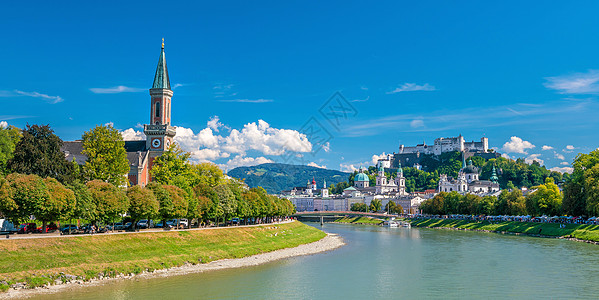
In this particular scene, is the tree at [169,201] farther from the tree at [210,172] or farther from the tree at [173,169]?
the tree at [210,172]

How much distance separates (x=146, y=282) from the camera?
3866 cm

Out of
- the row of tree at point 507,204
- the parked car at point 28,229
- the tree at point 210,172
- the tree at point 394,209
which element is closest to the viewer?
the parked car at point 28,229

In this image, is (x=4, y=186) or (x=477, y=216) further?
(x=477, y=216)

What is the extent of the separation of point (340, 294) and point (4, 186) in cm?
2577

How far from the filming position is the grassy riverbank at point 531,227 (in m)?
78.1

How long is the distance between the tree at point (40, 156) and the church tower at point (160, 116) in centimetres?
2830

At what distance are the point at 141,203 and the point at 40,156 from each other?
39.2 ft

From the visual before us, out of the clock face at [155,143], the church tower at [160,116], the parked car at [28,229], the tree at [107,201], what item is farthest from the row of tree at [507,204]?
the parked car at [28,229]

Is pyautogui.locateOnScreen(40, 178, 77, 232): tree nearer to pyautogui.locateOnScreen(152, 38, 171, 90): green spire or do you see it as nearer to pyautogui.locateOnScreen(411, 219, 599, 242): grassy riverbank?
pyautogui.locateOnScreen(152, 38, 171, 90): green spire

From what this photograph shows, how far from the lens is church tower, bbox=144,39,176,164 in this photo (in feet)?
282

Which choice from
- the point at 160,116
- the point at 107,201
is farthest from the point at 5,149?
the point at 160,116

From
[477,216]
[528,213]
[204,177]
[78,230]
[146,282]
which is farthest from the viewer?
[477,216]

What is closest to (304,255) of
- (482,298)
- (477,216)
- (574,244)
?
(482,298)

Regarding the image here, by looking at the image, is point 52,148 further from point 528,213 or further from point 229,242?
point 528,213
